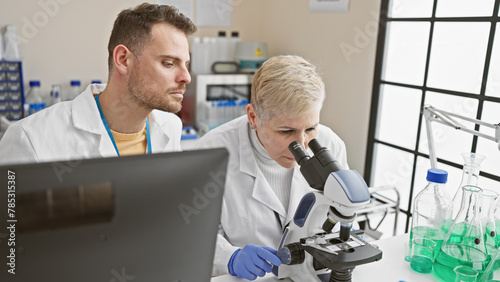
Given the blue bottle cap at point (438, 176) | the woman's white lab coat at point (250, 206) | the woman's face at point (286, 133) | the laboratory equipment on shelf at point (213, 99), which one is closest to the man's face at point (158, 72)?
the woman's white lab coat at point (250, 206)

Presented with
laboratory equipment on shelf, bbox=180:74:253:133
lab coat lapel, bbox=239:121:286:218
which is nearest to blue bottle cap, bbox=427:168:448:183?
lab coat lapel, bbox=239:121:286:218

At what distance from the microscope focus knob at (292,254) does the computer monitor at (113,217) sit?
45 cm

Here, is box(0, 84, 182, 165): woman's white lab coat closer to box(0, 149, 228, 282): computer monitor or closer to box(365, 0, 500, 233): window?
box(0, 149, 228, 282): computer monitor

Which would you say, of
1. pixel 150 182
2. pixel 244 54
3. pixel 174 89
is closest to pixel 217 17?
pixel 244 54

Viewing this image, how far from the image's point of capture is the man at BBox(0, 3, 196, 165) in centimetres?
147

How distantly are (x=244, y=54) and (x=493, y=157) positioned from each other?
1889mm

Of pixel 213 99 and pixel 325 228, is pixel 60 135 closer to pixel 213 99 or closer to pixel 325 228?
pixel 325 228

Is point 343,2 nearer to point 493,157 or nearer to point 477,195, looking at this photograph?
point 493,157

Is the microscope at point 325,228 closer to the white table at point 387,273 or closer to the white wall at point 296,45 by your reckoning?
the white table at point 387,273

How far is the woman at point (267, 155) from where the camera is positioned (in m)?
1.34

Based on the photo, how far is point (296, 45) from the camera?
3.24 metres

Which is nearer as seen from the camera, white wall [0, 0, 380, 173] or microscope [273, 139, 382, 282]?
microscope [273, 139, 382, 282]

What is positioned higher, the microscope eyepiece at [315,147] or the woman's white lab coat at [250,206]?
the microscope eyepiece at [315,147]

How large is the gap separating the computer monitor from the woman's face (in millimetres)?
674
